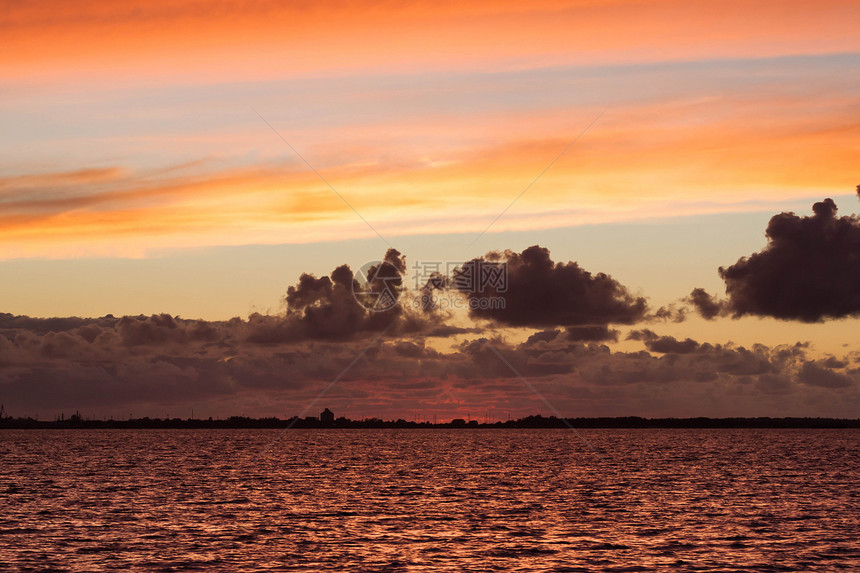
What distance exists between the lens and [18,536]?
82.6 meters

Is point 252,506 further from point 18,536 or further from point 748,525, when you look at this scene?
point 748,525

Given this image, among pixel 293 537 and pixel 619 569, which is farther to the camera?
pixel 293 537

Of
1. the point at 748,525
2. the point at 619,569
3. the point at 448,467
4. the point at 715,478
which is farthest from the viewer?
the point at 448,467

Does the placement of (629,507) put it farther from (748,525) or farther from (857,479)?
(857,479)

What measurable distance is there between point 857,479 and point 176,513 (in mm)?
122657

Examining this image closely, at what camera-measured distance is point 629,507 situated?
106 meters

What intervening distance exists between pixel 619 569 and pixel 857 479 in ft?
380

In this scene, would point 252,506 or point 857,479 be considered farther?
point 857,479

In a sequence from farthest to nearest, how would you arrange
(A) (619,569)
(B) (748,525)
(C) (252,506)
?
(C) (252,506) < (B) (748,525) < (A) (619,569)

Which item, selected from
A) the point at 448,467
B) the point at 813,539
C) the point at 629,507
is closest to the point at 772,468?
the point at 448,467

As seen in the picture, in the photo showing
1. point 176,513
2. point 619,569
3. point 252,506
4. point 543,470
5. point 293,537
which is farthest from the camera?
point 543,470

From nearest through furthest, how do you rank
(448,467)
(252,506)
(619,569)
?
(619,569) < (252,506) < (448,467)

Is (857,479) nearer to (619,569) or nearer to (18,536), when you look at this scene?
(619,569)

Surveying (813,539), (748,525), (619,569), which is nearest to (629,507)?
(748,525)
